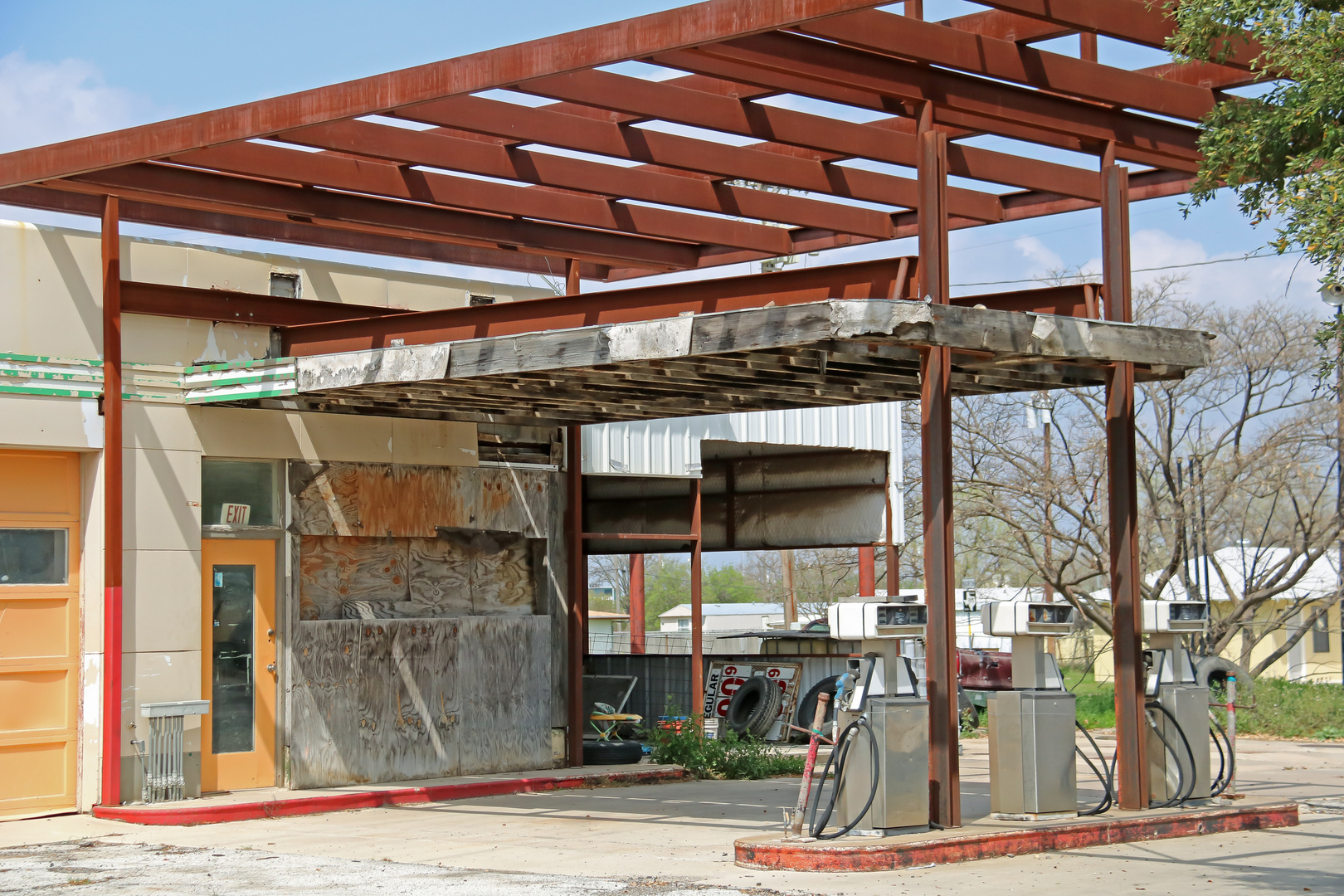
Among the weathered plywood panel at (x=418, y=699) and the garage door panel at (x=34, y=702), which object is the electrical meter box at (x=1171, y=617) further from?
the garage door panel at (x=34, y=702)

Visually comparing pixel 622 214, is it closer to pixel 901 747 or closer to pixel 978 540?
pixel 901 747

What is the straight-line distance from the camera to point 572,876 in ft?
30.3

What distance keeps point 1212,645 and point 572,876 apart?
61.2 ft

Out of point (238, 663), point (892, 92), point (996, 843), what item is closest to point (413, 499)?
point (238, 663)

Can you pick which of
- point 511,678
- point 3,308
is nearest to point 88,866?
point 3,308

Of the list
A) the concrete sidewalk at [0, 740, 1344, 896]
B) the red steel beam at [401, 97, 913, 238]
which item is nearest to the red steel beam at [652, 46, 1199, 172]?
the red steel beam at [401, 97, 913, 238]

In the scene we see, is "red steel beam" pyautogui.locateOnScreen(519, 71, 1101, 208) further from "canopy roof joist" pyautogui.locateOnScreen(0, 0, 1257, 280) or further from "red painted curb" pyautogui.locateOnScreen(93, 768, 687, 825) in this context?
"red painted curb" pyautogui.locateOnScreen(93, 768, 687, 825)

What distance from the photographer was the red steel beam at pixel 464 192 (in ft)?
40.1

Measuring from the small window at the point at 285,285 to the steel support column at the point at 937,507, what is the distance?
7122 millimetres

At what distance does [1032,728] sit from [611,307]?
497cm

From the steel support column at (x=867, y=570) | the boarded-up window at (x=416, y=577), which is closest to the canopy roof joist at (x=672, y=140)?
the boarded-up window at (x=416, y=577)

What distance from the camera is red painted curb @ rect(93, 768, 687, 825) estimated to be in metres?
12.1

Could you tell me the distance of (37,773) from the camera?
490 inches

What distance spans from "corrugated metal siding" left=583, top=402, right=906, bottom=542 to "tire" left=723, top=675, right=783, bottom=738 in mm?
3163
